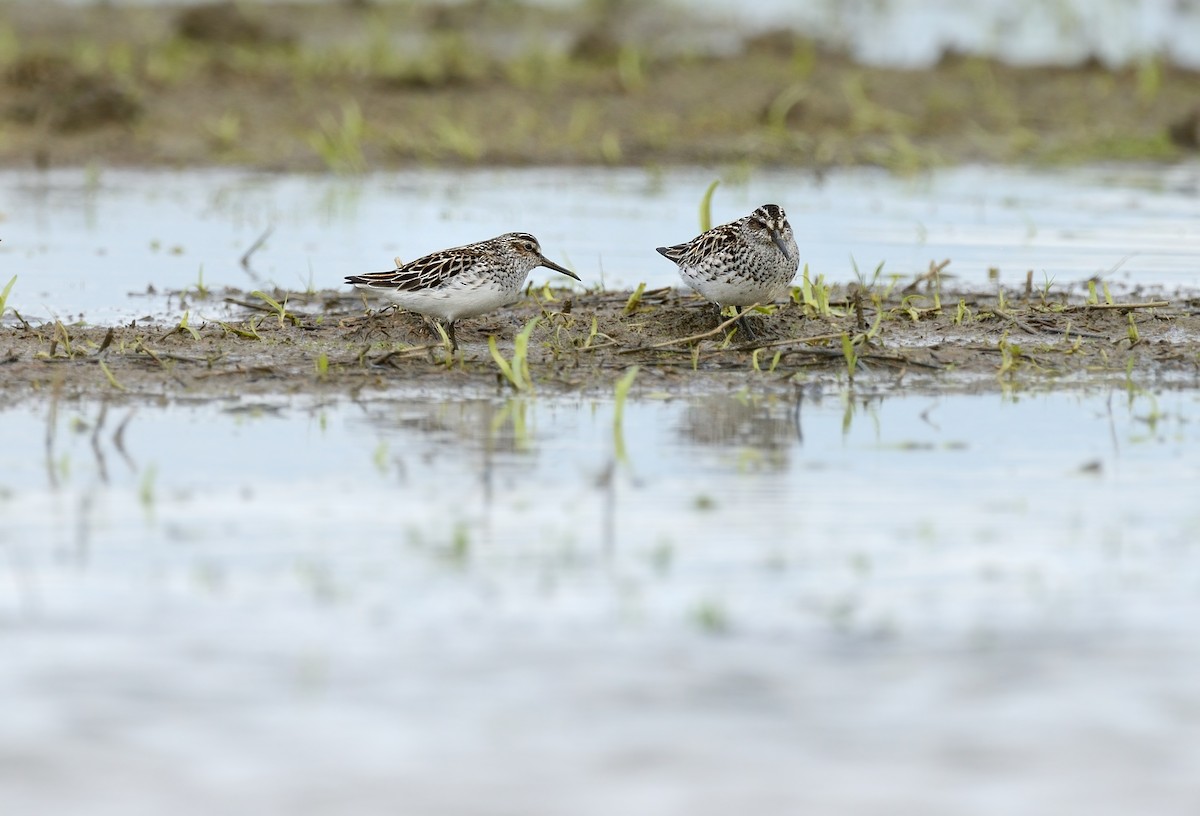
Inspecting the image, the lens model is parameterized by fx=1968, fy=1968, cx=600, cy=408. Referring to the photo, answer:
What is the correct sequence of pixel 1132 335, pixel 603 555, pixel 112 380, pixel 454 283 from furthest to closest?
pixel 1132 335 → pixel 454 283 → pixel 112 380 → pixel 603 555

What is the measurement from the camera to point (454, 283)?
1076 centimetres

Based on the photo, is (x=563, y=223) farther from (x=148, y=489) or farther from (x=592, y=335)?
(x=148, y=489)

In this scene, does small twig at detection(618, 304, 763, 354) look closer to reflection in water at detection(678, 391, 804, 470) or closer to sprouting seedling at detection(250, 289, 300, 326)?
reflection in water at detection(678, 391, 804, 470)

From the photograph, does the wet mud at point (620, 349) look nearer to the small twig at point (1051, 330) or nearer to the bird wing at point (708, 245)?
the small twig at point (1051, 330)

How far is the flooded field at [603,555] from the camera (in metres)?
4.91

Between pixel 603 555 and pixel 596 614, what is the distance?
62cm

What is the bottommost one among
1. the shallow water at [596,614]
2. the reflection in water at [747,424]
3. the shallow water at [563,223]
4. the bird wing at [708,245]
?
the shallow water at [596,614]

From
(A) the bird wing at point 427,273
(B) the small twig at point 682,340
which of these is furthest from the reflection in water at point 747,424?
(A) the bird wing at point 427,273

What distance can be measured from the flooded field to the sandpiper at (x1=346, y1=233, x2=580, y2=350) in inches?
11.0

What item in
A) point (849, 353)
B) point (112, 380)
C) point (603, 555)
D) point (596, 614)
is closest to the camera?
point (596, 614)

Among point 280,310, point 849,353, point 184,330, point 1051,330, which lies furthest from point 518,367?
point 1051,330

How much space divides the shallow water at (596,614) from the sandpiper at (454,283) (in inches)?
73.6

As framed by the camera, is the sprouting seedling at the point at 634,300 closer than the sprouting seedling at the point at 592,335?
No

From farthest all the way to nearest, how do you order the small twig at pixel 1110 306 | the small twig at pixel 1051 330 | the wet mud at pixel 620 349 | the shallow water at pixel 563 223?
the shallow water at pixel 563 223
the small twig at pixel 1110 306
the small twig at pixel 1051 330
the wet mud at pixel 620 349
